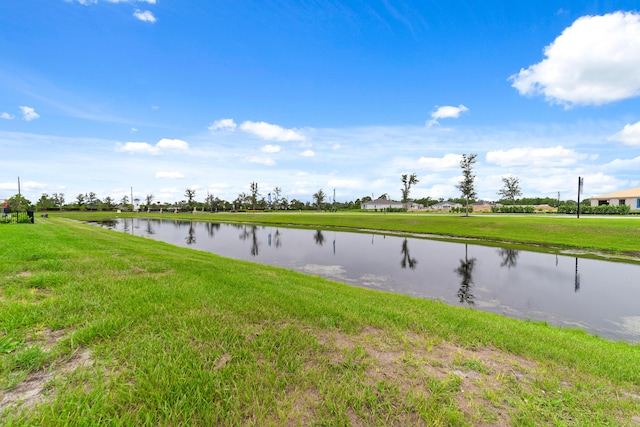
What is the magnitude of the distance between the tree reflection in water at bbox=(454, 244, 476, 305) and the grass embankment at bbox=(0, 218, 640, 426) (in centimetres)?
483

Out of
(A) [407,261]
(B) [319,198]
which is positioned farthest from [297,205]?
(A) [407,261]

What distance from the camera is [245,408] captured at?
2398mm

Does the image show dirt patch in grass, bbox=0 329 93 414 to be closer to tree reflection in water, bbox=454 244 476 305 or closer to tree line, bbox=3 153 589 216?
tree reflection in water, bbox=454 244 476 305

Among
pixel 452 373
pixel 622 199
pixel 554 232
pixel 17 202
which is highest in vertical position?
pixel 622 199

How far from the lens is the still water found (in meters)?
8.38

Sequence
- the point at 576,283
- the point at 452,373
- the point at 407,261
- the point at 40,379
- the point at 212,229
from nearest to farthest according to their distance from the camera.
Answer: the point at 40,379, the point at 452,373, the point at 576,283, the point at 407,261, the point at 212,229

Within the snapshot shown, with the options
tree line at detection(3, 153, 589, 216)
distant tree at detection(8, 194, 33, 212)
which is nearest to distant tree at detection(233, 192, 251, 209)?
tree line at detection(3, 153, 589, 216)

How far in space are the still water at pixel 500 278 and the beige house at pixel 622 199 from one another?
54.9 meters

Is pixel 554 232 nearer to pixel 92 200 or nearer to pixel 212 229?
pixel 212 229

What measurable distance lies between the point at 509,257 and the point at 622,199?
2386 inches

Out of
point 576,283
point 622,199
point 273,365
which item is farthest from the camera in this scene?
point 622,199

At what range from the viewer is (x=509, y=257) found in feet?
56.1

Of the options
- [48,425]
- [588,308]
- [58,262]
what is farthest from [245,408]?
[588,308]

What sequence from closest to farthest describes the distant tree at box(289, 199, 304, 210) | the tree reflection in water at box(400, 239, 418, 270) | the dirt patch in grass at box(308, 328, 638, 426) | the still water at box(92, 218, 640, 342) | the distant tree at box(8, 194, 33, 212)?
the dirt patch in grass at box(308, 328, 638, 426) → the still water at box(92, 218, 640, 342) → the tree reflection in water at box(400, 239, 418, 270) → the distant tree at box(8, 194, 33, 212) → the distant tree at box(289, 199, 304, 210)
